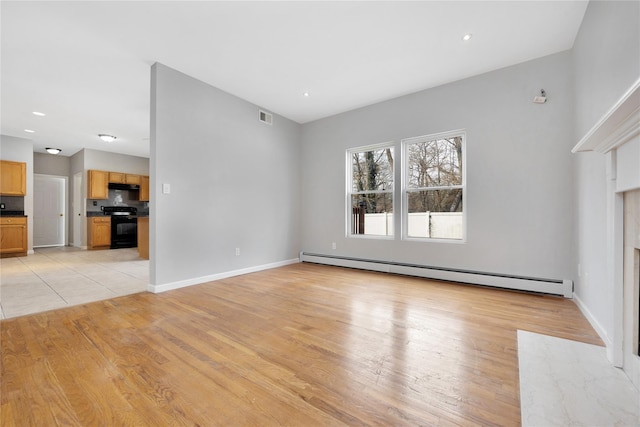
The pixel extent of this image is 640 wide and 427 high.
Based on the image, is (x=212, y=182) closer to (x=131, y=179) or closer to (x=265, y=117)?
(x=265, y=117)

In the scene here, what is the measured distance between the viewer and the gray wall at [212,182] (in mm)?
3252

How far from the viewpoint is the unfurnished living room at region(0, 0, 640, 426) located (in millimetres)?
1425

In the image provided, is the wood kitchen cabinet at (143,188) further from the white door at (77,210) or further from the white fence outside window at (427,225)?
the white fence outside window at (427,225)

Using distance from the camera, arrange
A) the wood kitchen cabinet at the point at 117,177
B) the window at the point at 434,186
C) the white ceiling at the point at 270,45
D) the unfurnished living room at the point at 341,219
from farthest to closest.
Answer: the wood kitchen cabinet at the point at 117,177 → the window at the point at 434,186 → the white ceiling at the point at 270,45 → the unfurnished living room at the point at 341,219

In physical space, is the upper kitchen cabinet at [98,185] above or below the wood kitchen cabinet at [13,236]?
above

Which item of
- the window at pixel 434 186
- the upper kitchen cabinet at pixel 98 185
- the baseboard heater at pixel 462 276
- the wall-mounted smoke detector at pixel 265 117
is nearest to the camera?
the baseboard heater at pixel 462 276

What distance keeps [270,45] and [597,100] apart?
10.2ft

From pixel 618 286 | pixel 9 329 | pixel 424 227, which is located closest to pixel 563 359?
pixel 618 286

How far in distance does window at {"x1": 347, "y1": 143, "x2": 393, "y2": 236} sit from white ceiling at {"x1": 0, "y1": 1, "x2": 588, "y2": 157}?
38.0 inches

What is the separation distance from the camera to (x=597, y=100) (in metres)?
2.19

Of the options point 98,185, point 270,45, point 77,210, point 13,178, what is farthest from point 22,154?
point 270,45

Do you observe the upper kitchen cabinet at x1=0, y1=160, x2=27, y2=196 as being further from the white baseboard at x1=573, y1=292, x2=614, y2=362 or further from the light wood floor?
the white baseboard at x1=573, y1=292, x2=614, y2=362

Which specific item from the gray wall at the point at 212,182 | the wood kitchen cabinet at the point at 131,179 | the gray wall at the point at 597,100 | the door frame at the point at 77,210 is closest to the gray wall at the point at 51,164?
the door frame at the point at 77,210

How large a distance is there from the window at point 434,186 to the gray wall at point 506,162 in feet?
0.47
